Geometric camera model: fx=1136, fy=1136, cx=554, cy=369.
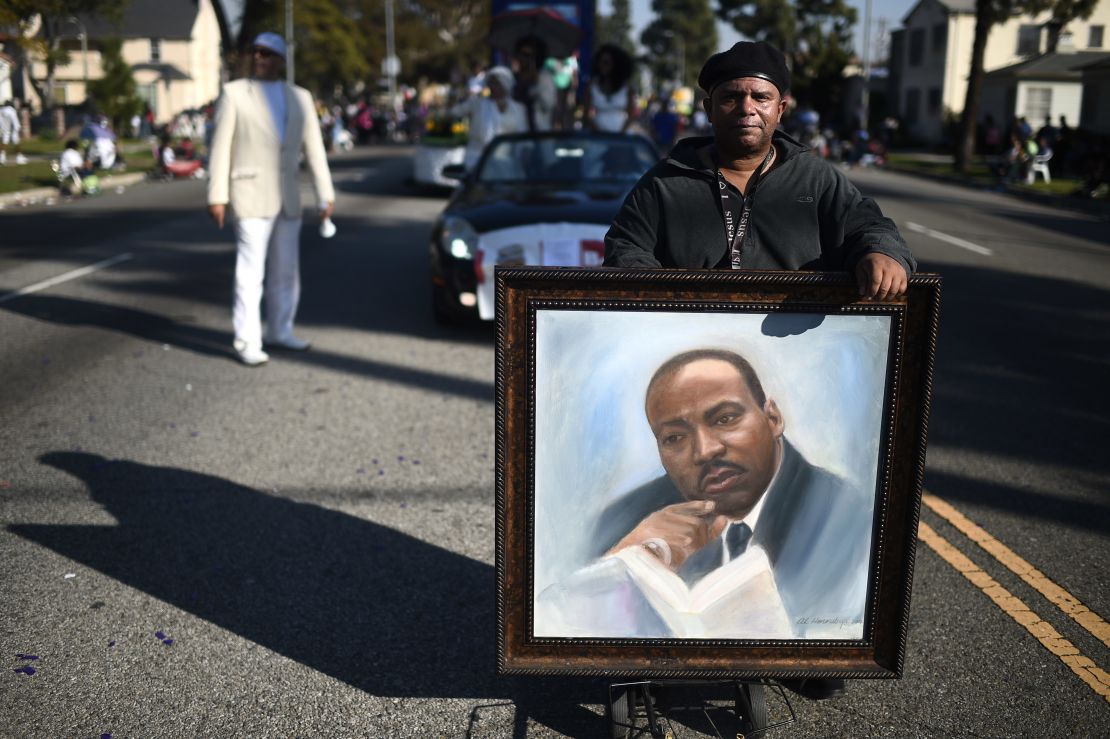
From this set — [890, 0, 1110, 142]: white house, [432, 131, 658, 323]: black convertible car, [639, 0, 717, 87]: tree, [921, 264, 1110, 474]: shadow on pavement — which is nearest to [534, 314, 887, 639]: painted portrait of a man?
[921, 264, 1110, 474]: shadow on pavement

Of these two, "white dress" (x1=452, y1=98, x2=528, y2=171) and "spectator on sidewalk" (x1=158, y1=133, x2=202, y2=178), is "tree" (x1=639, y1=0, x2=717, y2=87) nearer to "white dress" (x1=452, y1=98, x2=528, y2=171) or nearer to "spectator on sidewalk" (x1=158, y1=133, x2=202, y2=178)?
"spectator on sidewalk" (x1=158, y1=133, x2=202, y2=178)

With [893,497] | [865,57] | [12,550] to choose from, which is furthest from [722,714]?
[865,57]

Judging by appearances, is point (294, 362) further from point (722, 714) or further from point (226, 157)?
point (722, 714)

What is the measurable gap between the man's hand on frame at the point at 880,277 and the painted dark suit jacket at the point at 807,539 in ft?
1.63

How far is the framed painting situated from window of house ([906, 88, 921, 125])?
56060 millimetres

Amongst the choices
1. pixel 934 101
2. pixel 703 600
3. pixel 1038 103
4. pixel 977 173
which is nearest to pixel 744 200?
pixel 703 600

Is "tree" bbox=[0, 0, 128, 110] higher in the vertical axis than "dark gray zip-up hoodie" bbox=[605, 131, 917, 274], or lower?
higher

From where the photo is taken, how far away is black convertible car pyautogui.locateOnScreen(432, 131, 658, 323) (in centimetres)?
803

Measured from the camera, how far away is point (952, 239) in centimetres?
1614

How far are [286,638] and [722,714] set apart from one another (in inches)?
59.5

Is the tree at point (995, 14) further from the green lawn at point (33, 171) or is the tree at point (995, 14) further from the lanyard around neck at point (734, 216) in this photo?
the lanyard around neck at point (734, 216)

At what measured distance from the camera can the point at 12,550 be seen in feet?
15.1

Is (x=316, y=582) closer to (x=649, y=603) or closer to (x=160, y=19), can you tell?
(x=649, y=603)

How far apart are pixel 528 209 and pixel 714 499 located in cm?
570
